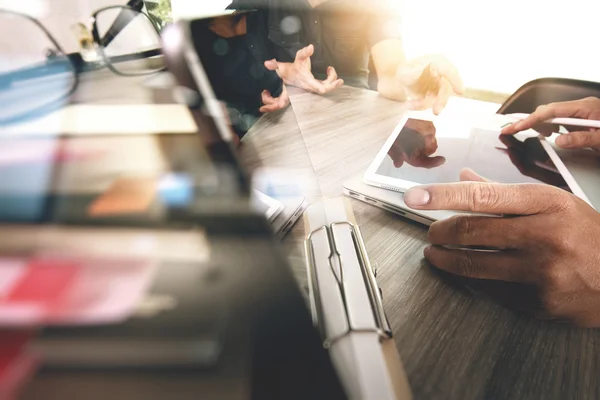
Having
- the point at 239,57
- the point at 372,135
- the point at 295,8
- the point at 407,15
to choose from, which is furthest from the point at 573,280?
the point at 407,15

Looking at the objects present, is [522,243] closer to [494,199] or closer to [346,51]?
[494,199]

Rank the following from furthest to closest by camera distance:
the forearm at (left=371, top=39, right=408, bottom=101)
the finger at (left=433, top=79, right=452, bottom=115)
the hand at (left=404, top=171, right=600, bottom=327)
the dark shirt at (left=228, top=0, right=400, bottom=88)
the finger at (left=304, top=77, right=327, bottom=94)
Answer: the dark shirt at (left=228, top=0, right=400, bottom=88), the forearm at (left=371, top=39, right=408, bottom=101), the finger at (left=304, top=77, right=327, bottom=94), the finger at (left=433, top=79, right=452, bottom=115), the hand at (left=404, top=171, right=600, bottom=327)

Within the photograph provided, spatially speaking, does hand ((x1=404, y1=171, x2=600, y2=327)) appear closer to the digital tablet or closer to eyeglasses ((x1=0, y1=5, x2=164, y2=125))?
the digital tablet

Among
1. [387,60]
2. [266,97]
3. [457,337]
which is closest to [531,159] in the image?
[457,337]

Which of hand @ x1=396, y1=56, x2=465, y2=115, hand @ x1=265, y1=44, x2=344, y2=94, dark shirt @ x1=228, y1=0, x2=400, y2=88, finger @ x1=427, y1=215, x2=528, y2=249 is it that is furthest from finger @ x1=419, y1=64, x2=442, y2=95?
finger @ x1=427, y1=215, x2=528, y2=249

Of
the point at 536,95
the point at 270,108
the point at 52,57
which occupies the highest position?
the point at 52,57

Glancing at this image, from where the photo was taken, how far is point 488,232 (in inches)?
11.5

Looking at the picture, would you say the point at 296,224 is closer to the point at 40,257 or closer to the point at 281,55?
the point at 40,257

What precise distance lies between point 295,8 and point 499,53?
0.76 meters

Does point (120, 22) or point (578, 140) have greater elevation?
point (120, 22)

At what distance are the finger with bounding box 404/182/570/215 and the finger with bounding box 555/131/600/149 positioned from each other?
0.94ft

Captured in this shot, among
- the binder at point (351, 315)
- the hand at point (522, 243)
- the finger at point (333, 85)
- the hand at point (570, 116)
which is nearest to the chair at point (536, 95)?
the hand at point (570, 116)

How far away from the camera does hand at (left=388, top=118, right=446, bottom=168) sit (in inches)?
16.3

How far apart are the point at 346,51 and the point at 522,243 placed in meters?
1.07
